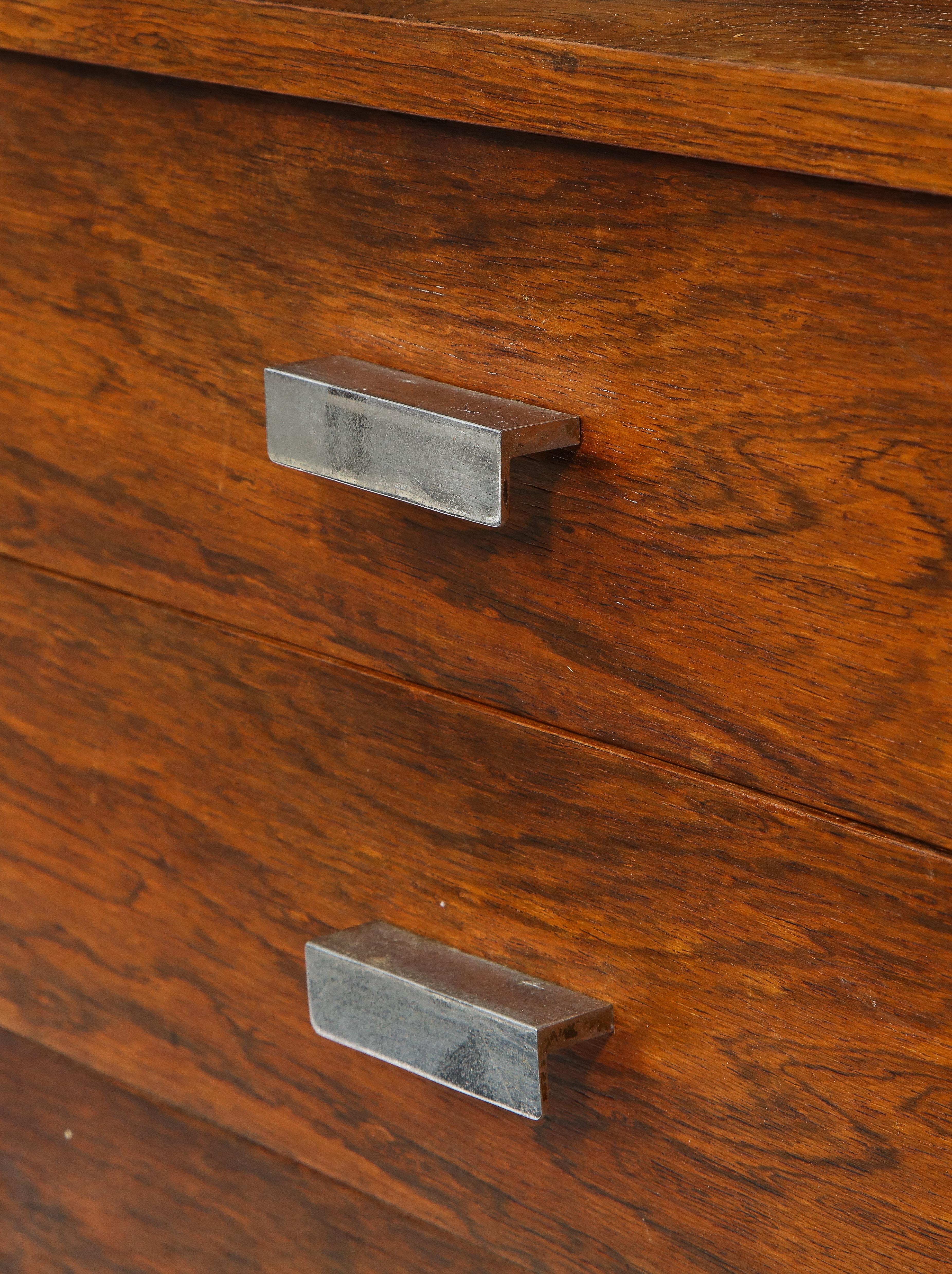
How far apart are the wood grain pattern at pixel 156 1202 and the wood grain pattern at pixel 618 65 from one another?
384 millimetres

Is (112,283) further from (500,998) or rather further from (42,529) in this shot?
(500,998)

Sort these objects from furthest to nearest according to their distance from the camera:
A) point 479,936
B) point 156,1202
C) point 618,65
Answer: point 156,1202, point 479,936, point 618,65

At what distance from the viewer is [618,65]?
13.4 inches

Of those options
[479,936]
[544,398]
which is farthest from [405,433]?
[479,936]

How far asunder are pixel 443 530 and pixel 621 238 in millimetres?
105

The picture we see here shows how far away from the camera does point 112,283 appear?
1.59 ft

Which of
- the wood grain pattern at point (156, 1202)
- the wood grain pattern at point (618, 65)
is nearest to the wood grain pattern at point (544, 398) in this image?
the wood grain pattern at point (618, 65)

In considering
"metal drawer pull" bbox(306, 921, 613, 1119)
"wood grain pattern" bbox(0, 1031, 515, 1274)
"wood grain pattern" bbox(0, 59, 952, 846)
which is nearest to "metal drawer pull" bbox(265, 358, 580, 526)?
"wood grain pattern" bbox(0, 59, 952, 846)

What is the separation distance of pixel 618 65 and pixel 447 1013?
0.27m

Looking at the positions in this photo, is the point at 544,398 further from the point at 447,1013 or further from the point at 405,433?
the point at 447,1013

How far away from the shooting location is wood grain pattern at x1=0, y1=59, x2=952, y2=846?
0.34 meters

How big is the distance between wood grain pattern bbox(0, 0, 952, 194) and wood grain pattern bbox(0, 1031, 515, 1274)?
38cm

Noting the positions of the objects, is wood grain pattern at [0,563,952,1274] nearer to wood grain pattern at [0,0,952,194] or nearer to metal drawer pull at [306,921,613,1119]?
metal drawer pull at [306,921,613,1119]

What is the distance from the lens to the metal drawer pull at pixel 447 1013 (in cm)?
41
